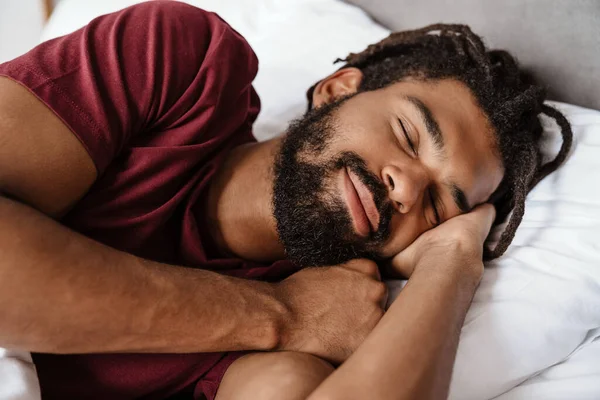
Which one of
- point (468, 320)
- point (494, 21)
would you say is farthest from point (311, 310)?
point (494, 21)

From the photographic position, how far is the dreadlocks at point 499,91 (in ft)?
3.79

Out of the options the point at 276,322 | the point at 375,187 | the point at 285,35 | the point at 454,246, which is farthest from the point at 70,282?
the point at 285,35

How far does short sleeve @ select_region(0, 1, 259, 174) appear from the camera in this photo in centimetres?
84

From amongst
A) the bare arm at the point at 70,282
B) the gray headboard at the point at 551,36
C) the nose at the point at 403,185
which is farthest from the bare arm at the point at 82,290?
the gray headboard at the point at 551,36

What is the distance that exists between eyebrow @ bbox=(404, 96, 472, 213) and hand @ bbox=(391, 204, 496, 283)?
3cm

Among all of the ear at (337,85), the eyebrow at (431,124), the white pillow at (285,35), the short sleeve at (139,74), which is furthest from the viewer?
the white pillow at (285,35)

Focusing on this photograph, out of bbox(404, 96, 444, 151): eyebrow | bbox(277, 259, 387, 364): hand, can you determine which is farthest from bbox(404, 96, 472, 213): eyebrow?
bbox(277, 259, 387, 364): hand

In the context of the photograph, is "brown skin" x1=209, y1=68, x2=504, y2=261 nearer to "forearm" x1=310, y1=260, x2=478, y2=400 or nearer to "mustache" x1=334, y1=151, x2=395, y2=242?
"mustache" x1=334, y1=151, x2=395, y2=242

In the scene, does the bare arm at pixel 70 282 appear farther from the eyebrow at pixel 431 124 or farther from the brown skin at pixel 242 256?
the eyebrow at pixel 431 124

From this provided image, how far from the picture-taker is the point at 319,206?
3.39 feet

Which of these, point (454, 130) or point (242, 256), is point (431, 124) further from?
point (242, 256)

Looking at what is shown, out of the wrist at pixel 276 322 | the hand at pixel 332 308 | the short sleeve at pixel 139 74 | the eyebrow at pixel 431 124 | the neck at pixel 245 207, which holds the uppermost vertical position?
the short sleeve at pixel 139 74

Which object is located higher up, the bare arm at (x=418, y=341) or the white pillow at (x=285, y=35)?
the white pillow at (x=285, y=35)

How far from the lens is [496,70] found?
125 centimetres
